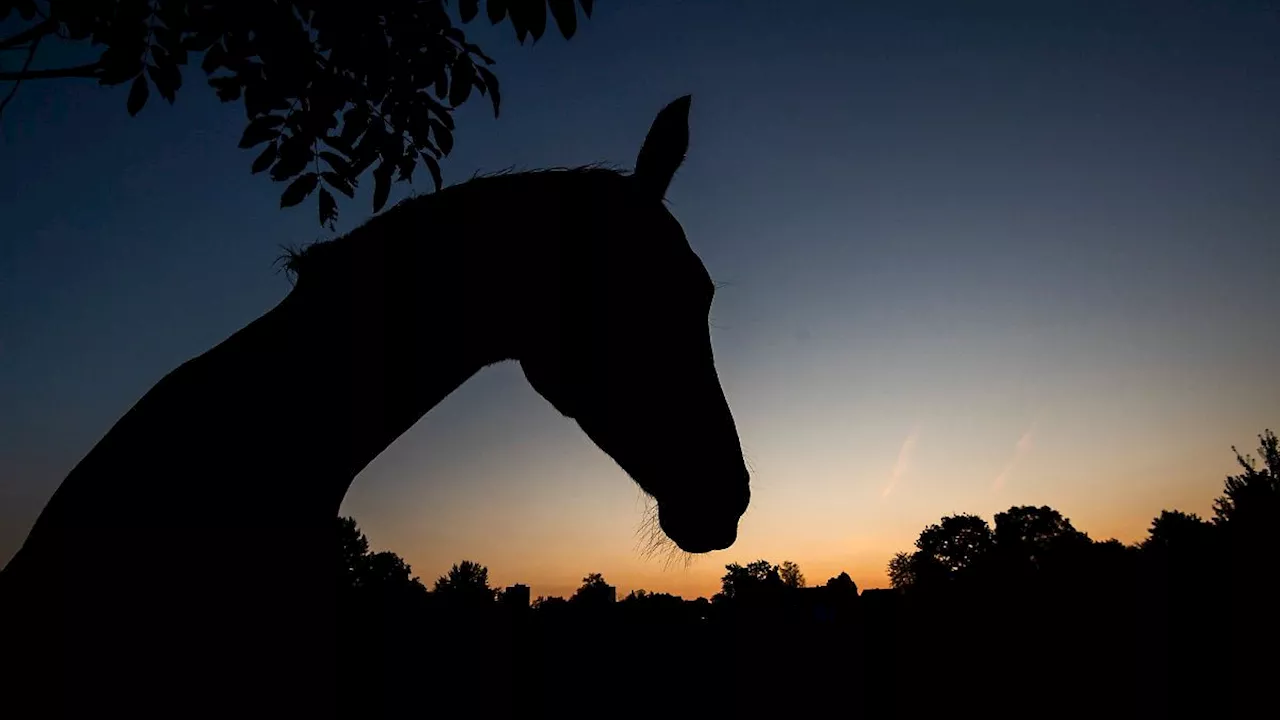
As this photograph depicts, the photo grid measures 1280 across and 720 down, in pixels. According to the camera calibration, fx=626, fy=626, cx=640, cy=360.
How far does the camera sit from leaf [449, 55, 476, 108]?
2717 millimetres

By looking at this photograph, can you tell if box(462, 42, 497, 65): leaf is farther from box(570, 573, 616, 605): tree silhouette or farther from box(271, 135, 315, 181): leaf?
box(570, 573, 616, 605): tree silhouette

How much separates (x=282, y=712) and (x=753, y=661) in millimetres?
3428

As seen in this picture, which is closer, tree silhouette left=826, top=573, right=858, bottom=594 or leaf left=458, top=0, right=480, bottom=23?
leaf left=458, top=0, right=480, bottom=23

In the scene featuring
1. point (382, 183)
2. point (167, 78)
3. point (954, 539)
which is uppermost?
point (954, 539)

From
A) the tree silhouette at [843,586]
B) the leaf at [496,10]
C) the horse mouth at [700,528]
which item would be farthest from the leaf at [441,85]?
the tree silhouette at [843,586]

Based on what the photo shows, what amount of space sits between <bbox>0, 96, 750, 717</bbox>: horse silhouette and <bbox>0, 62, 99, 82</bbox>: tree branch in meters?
2.03

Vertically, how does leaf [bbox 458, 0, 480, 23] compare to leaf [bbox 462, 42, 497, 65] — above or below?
below

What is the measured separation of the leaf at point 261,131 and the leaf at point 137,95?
0.52m

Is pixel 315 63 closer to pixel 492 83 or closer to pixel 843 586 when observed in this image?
pixel 492 83

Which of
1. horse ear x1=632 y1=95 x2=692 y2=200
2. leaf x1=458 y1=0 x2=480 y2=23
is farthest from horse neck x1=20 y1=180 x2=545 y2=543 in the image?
leaf x1=458 y1=0 x2=480 y2=23

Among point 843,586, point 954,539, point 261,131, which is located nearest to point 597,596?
point 843,586

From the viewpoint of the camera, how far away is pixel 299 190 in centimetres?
258

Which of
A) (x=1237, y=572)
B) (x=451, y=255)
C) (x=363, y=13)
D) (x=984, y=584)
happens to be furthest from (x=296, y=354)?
(x=1237, y=572)

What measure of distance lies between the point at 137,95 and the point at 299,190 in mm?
826
